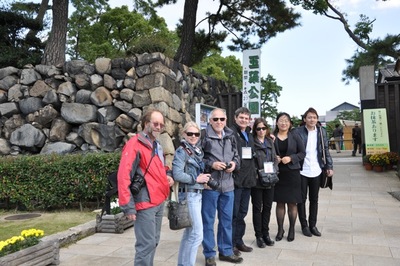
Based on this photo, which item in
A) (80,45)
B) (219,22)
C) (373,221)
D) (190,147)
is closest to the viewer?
(190,147)

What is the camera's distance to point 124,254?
161 inches

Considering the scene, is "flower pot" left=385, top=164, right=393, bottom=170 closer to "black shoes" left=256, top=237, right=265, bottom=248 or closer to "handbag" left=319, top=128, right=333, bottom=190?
"handbag" left=319, top=128, right=333, bottom=190

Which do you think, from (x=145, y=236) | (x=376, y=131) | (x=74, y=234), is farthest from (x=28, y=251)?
(x=376, y=131)

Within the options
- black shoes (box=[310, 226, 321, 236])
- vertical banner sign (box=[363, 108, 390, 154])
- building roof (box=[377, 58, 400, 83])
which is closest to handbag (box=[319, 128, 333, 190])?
black shoes (box=[310, 226, 321, 236])

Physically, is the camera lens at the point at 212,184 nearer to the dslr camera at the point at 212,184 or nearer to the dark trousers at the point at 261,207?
the dslr camera at the point at 212,184

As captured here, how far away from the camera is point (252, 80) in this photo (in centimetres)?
954

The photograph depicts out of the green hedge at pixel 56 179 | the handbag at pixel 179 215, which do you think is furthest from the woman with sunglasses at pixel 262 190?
the green hedge at pixel 56 179

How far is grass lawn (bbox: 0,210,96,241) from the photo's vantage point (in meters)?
5.07

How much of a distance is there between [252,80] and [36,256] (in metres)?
7.22

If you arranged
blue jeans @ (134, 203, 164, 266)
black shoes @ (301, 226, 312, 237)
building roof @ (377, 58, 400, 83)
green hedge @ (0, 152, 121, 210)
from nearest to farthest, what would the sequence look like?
blue jeans @ (134, 203, 164, 266), black shoes @ (301, 226, 312, 237), green hedge @ (0, 152, 121, 210), building roof @ (377, 58, 400, 83)

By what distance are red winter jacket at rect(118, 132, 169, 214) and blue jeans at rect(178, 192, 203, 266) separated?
0.29 m

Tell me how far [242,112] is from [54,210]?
436cm

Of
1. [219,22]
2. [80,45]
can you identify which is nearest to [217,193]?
[219,22]

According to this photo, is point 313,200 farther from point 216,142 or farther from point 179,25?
point 179,25
